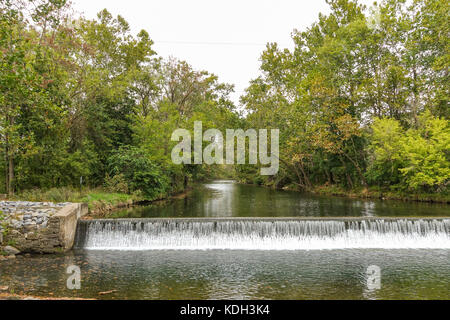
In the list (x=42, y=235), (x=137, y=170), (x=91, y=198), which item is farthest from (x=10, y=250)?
(x=137, y=170)

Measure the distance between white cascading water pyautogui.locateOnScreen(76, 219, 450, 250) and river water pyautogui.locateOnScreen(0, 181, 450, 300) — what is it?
4 cm

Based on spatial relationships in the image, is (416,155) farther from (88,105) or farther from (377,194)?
(88,105)

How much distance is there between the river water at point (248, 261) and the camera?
7.71 meters

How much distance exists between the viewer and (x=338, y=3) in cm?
3225

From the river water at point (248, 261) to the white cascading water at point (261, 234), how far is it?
0.14 feet

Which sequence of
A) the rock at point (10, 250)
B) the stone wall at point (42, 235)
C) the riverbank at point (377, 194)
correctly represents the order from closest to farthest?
1. the rock at point (10, 250)
2. the stone wall at point (42, 235)
3. the riverbank at point (377, 194)

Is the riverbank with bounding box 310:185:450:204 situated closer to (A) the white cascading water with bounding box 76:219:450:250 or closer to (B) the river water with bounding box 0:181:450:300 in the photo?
(A) the white cascading water with bounding box 76:219:450:250

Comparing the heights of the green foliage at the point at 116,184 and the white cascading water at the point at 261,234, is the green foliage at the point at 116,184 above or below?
above

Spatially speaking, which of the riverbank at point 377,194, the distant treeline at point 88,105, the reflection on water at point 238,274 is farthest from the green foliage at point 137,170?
the riverbank at point 377,194

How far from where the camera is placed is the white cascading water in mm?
12438

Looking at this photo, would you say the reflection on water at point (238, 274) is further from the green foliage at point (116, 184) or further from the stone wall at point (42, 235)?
the green foliage at point (116, 184)

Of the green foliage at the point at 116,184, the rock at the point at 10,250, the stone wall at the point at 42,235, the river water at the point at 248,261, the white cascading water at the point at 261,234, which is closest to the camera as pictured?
the river water at the point at 248,261

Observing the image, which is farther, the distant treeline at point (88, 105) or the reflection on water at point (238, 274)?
the distant treeline at point (88, 105)
